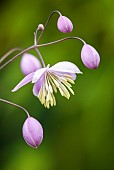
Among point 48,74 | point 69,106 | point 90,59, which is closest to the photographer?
point 90,59

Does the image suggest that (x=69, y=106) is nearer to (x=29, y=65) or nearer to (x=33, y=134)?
(x=29, y=65)

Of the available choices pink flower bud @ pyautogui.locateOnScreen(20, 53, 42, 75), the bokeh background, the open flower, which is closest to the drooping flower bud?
the open flower

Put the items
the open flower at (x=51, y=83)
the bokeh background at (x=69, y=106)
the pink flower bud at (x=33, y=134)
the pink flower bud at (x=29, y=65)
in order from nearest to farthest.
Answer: the pink flower bud at (x=33, y=134) → the open flower at (x=51, y=83) → the pink flower bud at (x=29, y=65) → the bokeh background at (x=69, y=106)

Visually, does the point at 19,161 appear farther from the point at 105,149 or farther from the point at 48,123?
the point at 105,149

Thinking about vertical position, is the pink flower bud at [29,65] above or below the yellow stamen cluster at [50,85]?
above

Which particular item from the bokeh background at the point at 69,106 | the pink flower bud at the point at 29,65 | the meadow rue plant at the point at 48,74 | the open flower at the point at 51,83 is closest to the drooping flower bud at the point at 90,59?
the meadow rue plant at the point at 48,74

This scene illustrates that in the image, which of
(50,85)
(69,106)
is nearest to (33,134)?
(50,85)

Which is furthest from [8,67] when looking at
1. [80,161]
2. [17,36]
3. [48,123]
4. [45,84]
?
[45,84]

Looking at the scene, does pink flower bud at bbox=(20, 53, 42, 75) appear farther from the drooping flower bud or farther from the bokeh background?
the bokeh background

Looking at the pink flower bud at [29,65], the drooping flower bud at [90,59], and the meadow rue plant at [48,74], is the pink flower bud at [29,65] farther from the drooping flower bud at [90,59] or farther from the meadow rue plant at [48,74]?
the drooping flower bud at [90,59]
